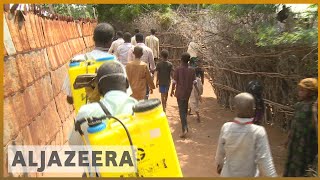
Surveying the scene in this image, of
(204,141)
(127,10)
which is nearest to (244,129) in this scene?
(204,141)

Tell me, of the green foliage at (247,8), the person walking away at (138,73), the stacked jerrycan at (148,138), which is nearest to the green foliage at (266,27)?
the green foliage at (247,8)

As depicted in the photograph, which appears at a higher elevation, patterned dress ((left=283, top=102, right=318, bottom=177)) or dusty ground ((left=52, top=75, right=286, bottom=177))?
patterned dress ((left=283, top=102, right=318, bottom=177))

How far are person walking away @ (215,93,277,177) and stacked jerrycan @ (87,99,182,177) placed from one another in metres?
1.05

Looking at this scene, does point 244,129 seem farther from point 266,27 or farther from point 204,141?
point 204,141

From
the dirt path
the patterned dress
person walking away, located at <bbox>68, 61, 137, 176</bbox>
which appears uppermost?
person walking away, located at <bbox>68, 61, 137, 176</bbox>

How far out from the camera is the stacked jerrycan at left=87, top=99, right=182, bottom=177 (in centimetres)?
234

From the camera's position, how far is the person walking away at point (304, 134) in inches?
146

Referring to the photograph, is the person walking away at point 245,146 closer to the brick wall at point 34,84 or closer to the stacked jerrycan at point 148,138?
the stacked jerrycan at point 148,138

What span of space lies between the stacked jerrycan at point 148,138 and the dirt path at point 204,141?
339 centimetres

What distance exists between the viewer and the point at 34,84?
4988 mm

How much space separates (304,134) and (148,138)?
196 cm

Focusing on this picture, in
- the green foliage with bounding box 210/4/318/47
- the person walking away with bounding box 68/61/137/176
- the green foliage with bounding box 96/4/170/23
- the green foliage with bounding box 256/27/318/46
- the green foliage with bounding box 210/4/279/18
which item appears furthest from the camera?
the green foliage with bounding box 96/4/170/23

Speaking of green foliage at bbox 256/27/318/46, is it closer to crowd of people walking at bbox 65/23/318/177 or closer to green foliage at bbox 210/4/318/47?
green foliage at bbox 210/4/318/47

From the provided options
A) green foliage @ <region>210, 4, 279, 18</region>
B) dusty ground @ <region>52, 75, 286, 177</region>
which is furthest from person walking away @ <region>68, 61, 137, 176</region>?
green foliage @ <region>210, 4, 279, 18</region>
